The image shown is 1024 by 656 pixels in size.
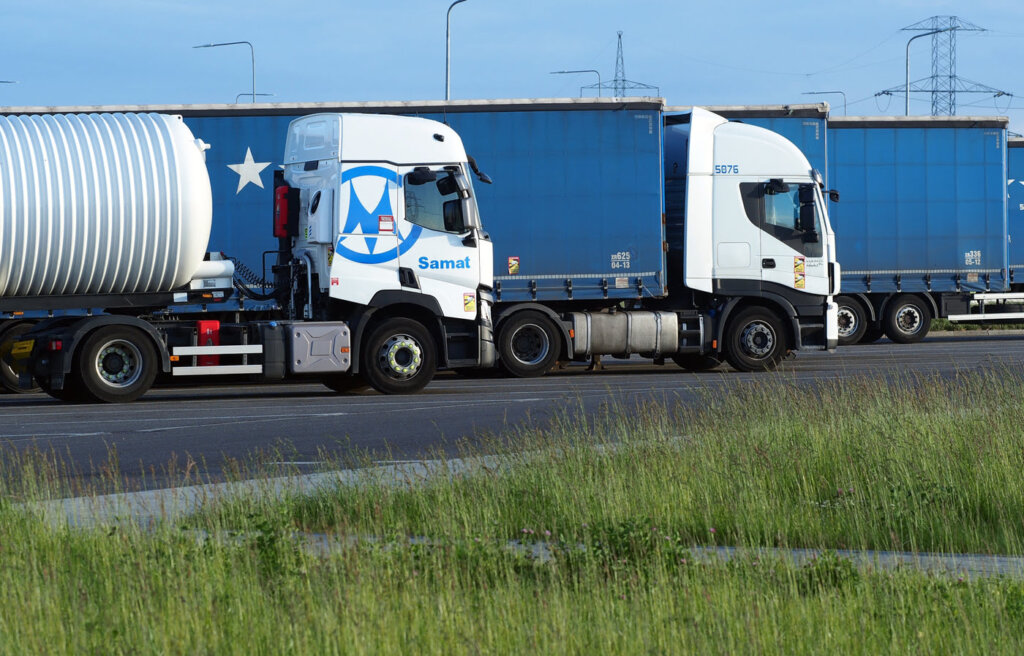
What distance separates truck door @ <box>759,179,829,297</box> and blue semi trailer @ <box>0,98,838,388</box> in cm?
2

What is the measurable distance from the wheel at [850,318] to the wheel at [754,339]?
23.8ft

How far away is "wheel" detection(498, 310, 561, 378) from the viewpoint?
21906 millimetres

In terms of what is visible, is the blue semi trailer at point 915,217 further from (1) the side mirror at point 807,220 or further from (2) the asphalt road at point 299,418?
(1) the side mirror at point 807,220

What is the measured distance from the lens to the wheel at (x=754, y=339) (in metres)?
22.5

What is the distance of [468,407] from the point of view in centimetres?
1672

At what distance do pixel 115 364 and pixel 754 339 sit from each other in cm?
1043

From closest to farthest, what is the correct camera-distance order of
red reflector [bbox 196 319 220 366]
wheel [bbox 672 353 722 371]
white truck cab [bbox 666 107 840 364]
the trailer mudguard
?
the trailer mudguard, red reflector [bbox 196 319 220 366], white truck cab [bbox 666 107 840 364], wheel [bbox 672 353 722 371]

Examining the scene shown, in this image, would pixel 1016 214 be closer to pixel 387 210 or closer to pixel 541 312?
pixel 541 312

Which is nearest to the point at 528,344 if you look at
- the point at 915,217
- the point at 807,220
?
the point at 807,220

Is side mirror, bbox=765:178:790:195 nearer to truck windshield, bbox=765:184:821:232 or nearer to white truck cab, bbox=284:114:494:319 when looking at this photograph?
truck windshield, bbox=765:184:821:232

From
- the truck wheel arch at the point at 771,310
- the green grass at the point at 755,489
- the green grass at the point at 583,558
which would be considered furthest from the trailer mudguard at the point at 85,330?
the truck wheel arch at the point at 771,310

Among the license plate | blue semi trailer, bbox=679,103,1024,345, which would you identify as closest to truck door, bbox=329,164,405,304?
the license plate

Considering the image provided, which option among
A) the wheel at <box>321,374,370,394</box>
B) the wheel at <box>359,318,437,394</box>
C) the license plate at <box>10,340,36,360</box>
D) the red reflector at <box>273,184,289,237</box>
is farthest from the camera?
the wheel at <box>321,374,370,394</box>

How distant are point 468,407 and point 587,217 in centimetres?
670
